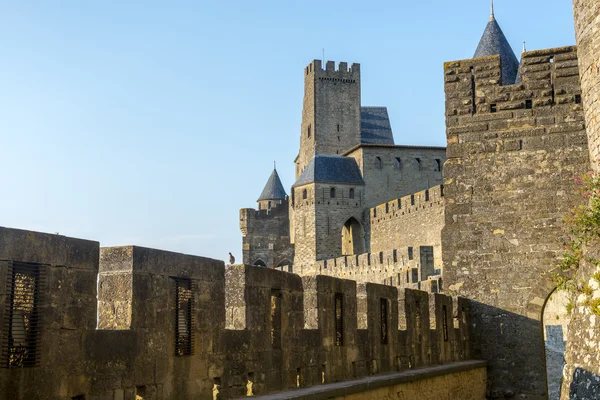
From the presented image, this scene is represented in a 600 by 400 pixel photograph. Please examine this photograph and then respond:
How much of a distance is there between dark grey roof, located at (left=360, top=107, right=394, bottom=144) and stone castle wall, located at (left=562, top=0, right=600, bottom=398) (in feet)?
160

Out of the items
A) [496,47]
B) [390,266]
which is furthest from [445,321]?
[390,266]

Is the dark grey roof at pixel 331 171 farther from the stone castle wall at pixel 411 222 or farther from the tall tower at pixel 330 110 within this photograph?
the tall tower at pixel 330 110

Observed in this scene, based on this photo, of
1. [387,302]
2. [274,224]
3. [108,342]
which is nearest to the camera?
[108,342]

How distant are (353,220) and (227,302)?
143 feet

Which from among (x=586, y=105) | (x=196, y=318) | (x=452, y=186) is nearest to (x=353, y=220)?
(x=452, y=186)

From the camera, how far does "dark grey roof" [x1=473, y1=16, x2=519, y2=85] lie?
1484 cm

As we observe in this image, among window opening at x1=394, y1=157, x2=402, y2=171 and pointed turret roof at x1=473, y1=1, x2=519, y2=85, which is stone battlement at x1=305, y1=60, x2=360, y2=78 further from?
pointed turret roof at x1=473, y1=1, x2=519, y2=85

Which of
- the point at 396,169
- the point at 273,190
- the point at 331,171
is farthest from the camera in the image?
the point at 273,190

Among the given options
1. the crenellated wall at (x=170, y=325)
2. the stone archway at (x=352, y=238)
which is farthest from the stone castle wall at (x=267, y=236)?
the crenellated wall at (x=170, y=325)

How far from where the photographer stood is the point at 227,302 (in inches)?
243

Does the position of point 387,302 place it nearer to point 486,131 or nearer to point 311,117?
point 486,131

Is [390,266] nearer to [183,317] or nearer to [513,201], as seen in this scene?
[513,201]

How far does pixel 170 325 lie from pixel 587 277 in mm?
4239

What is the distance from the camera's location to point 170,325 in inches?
207
